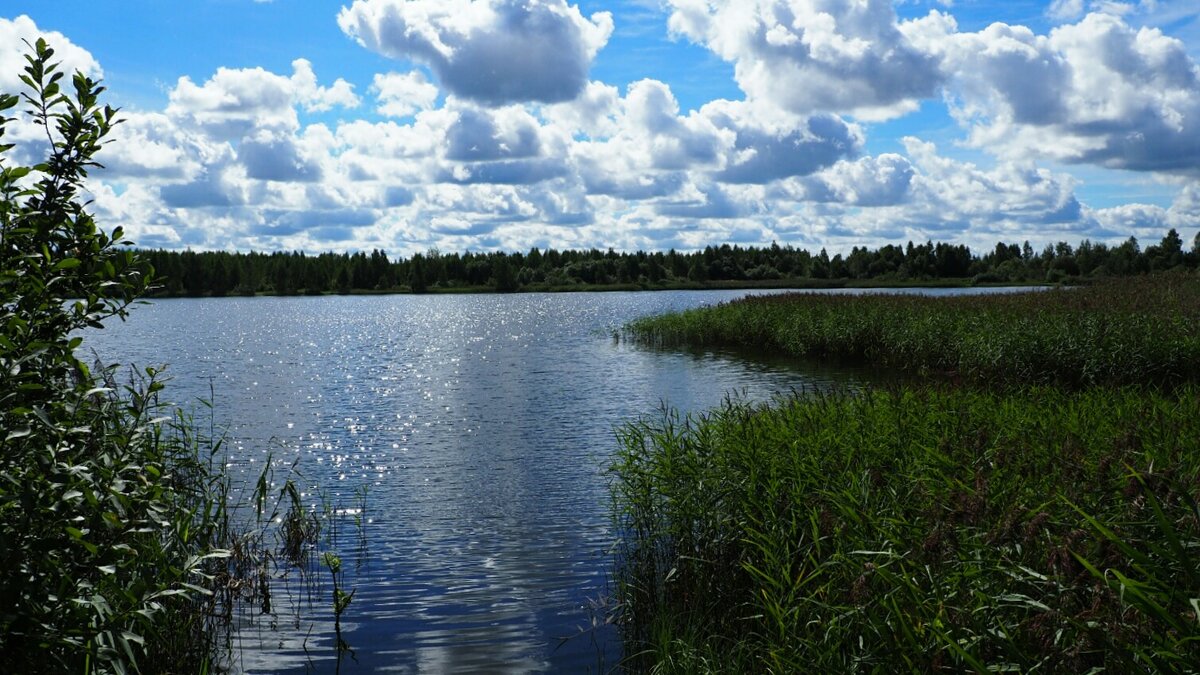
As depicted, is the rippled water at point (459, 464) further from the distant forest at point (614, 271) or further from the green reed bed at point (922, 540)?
the distant forest at point (614, 271)

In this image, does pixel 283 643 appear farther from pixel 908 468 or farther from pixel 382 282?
pixel 382 282

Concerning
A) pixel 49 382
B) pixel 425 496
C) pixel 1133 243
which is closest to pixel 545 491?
pixel 425 496

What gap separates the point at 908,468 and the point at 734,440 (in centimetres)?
258

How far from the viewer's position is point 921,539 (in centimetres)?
695

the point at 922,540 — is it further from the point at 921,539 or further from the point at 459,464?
the point at 459,464

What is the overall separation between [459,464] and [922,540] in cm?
1380

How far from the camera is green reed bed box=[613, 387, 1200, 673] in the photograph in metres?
5.00

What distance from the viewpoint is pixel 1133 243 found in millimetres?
108000

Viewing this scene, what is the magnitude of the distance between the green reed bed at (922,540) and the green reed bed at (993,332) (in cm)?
529

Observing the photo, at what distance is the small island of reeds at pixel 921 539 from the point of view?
499 cm

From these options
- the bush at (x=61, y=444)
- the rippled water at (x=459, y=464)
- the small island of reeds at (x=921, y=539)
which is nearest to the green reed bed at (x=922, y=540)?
the small island of reeds at (x=921, y=539)

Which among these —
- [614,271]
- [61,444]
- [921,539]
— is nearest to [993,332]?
[921,539]

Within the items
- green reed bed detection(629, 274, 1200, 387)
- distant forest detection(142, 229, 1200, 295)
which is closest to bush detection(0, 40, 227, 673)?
green reed bed detection(629, 274, 1200, 387)

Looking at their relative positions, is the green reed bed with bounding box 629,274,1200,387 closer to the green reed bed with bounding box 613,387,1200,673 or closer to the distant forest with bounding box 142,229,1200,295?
the green reed bed with bounding box 613,387,1200,673
